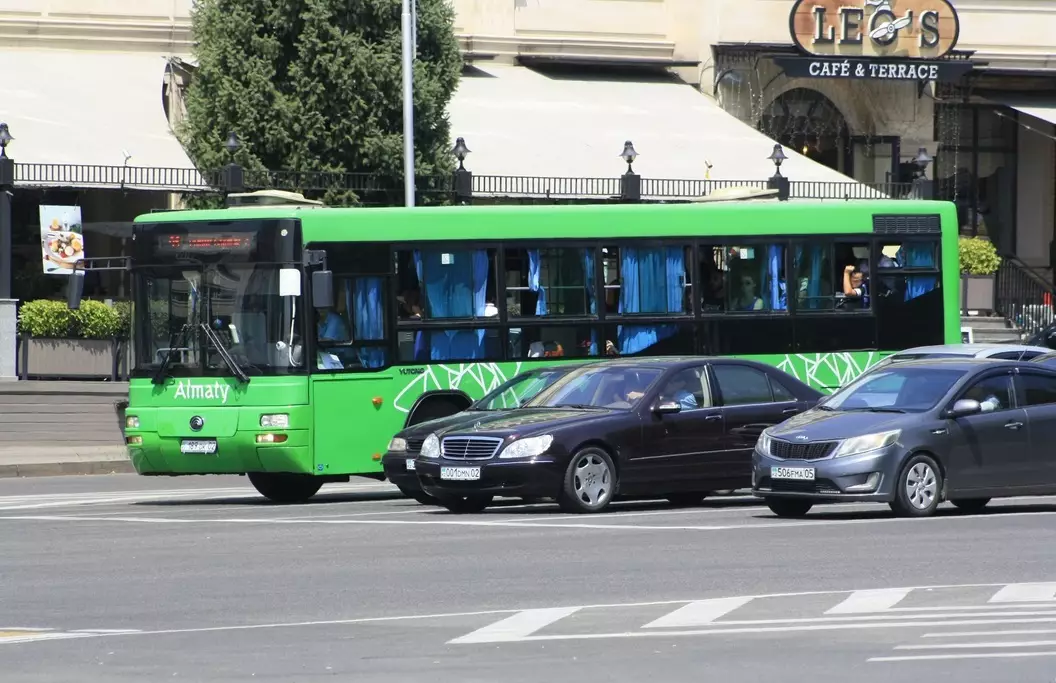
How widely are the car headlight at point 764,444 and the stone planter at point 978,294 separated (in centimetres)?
2188

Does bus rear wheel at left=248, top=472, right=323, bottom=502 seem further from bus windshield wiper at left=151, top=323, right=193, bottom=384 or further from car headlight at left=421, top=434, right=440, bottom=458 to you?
car headlight at left=421, top=434, right=440, bottom=458

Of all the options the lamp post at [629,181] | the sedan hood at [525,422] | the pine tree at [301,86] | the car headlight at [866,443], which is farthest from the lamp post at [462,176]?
the car headlight at [866,443]

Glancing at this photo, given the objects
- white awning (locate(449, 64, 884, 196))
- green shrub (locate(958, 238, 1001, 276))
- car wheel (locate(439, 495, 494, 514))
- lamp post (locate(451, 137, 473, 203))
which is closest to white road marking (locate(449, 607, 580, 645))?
car wheel (locate(439, 495, 494, 514))

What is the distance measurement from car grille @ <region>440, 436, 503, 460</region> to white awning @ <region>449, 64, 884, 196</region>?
49.5ft

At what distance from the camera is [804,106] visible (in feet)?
133

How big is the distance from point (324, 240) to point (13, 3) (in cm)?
1570

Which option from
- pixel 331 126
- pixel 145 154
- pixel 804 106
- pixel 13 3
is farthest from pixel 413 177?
pixel 804 106

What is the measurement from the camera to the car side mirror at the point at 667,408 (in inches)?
755

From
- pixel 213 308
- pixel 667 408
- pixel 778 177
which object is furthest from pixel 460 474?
pixel 778 177

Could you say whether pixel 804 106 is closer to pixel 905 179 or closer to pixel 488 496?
pixel 905 179

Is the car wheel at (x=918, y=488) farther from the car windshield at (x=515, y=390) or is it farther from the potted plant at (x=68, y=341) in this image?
the potted plant at (x=68, y=341)

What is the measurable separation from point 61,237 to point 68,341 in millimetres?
1721

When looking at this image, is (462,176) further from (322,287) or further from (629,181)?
(322,287)

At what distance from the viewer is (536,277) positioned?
880 inches
